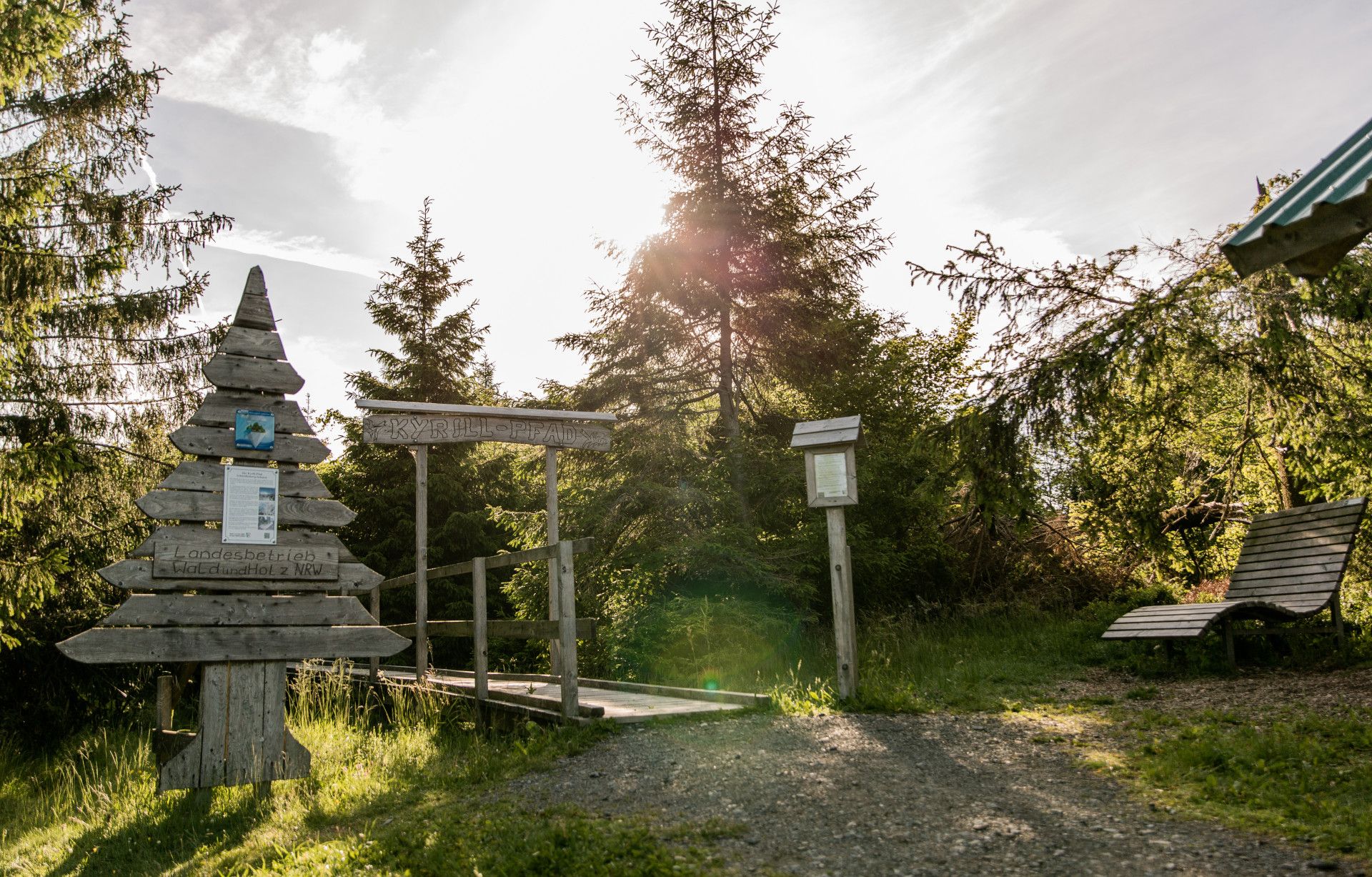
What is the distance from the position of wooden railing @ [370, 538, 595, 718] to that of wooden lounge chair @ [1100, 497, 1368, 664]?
5477 millimetres

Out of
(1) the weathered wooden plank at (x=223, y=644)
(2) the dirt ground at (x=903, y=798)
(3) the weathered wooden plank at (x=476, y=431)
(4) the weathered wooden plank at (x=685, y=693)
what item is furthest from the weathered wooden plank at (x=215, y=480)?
(4) the weathered wooden plank at (x=685, y=693)

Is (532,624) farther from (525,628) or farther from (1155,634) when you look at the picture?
(1155,634)

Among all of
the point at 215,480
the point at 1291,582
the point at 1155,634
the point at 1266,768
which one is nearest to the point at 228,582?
the point at 215,480

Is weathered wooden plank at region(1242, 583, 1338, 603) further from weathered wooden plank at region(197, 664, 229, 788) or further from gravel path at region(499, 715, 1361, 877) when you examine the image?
weathered wooden plank at region(197, 664, 229, 788)

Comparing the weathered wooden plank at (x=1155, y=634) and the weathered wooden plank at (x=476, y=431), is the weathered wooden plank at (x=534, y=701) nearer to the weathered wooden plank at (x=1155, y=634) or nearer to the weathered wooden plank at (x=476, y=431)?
the weathered wooden plank at (x=476, y=431)

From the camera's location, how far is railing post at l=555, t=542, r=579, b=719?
6715mm

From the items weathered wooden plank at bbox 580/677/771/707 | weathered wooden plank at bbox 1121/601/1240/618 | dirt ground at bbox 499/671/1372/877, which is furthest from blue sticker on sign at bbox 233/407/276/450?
weathered wooden plank at bbox 1121/601/1240/618

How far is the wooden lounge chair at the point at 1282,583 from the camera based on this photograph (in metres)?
8.43

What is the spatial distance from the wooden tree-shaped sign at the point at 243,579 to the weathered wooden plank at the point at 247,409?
1 cm

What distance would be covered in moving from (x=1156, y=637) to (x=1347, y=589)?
13.0 feet

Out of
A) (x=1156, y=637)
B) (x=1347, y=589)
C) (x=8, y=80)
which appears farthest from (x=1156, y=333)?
(x=8, y=80)

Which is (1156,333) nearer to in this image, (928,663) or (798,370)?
(928,663)

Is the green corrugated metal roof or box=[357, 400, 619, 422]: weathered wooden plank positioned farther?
box=[357, 400, 619, 422]: weathered wooden plank

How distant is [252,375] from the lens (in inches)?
274
